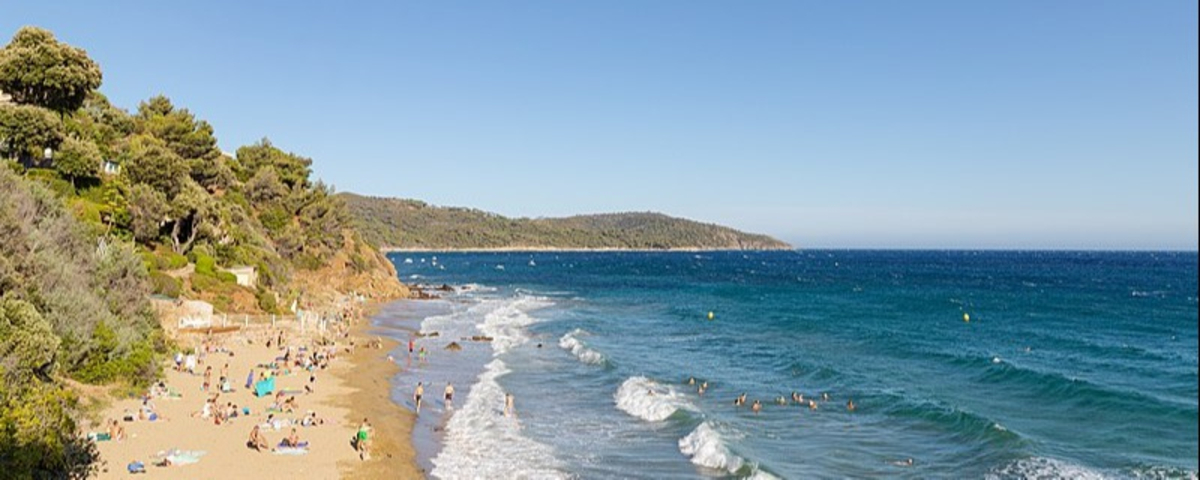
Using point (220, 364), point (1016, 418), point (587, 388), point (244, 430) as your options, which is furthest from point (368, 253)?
point (1016, 418)

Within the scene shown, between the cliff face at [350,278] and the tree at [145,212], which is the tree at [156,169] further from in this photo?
the cliff face at [350,278]

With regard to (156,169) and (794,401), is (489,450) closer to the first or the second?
(794,401)

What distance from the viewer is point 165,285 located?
39.5m

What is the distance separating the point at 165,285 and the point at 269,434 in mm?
20938

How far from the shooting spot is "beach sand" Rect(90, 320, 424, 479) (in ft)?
63.6

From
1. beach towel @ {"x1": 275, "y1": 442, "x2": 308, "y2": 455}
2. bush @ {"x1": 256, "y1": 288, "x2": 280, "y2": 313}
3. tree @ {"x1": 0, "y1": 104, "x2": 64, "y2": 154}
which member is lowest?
beach towel @ {"x1": 275, "y1": 442, "x2": 308, "y2": 455}

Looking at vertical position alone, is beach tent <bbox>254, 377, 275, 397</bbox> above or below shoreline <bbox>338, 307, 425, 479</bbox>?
above

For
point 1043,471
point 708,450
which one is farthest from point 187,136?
point 1043,471

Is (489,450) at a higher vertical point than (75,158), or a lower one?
lower

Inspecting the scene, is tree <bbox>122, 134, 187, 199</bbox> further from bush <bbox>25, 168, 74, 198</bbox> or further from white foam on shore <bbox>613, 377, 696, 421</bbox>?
white foam on shore <bbox>613, 377, 696, 421</bbox>

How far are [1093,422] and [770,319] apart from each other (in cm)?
3386

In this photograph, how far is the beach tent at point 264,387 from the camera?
28.8 metres

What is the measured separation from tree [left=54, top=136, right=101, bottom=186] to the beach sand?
18.3 meters

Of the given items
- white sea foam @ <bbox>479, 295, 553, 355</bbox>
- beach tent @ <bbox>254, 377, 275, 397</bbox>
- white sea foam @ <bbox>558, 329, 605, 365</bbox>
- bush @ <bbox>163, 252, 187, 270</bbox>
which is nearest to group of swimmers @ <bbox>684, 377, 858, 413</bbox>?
white sea foam @ <bbox>558, 329, 605, 365</bbox>
